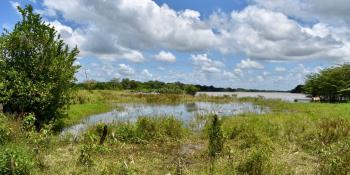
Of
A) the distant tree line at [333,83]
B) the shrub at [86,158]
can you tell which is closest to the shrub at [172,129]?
the shrub at [86,158]

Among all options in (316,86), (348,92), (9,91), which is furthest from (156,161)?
(316,86)

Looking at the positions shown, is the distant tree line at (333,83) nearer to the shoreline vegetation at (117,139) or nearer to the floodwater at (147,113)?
the floodwater at (147,113)

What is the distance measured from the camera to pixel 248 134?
14305 millimetres

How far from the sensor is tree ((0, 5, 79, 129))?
16.9m

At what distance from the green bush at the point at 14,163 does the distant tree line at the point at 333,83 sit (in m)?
45.8

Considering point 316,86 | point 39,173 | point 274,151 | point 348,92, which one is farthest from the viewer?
point 316,86

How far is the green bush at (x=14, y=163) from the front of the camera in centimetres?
770

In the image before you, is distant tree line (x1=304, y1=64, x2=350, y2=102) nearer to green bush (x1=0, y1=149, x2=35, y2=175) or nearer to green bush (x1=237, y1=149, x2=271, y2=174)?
green bush (x1=237, y1=149, x2=271, y2=174)

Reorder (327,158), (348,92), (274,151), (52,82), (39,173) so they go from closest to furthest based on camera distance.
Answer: (39,173) < (327,158) < (274,151) < (52,82) < (348,92)

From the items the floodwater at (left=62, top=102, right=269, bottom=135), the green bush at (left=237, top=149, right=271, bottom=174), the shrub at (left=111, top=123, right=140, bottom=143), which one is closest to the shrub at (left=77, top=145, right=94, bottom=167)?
the green bush at (left=237, top=149, right=271, bottom=174)

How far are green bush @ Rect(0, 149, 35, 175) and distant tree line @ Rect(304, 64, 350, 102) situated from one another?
1801 inches

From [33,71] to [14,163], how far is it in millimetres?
10445

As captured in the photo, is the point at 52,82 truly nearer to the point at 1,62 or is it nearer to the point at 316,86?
the point at 1,62

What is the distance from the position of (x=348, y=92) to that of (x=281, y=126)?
36.0 meters
